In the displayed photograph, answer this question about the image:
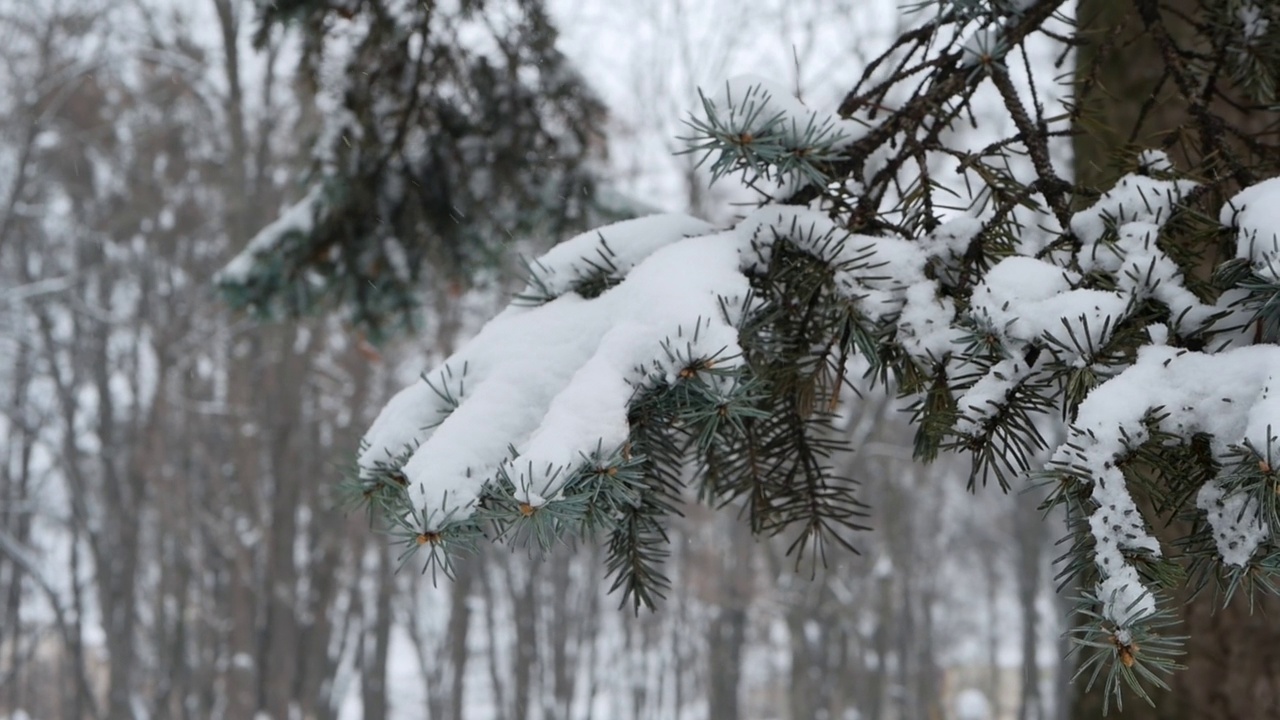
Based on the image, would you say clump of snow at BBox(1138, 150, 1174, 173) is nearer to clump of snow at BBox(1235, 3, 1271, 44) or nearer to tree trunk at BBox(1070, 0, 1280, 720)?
clump of snow at BBox(1235, 3, 1271, 44)

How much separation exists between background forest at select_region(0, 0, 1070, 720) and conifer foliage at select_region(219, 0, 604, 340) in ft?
0.95

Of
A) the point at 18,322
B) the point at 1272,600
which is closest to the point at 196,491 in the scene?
the point at 18,322

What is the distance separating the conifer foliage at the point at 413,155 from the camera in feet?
11.5

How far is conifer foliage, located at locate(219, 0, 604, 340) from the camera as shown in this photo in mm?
Result: 3496

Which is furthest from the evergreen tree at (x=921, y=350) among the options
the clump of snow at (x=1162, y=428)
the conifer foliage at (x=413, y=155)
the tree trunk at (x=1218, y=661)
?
the conifer foliage at (x=413, y=155)

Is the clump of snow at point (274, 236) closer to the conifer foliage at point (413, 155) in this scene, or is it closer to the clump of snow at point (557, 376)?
the conifer foliage at point (413, 155)

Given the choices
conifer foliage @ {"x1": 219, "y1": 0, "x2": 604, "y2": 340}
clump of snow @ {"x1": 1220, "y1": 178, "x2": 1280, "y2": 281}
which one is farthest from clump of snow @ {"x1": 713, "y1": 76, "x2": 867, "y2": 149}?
conifer foliage @ {"x1": 219, "y1": 0, "x2": 604, "y2": 340}

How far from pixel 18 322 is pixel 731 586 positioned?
9.65 meters

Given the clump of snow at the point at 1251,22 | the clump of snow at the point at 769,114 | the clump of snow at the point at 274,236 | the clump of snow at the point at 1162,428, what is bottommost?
the clump of snow at the point at 1162,428

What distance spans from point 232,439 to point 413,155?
5898 millimetres

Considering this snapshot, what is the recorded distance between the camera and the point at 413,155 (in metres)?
3.68

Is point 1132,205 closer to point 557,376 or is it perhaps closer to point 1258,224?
point 1258,224

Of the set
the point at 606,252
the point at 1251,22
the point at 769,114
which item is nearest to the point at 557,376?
the point at 606,252

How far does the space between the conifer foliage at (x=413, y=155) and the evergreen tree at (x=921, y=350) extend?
2235 mm
